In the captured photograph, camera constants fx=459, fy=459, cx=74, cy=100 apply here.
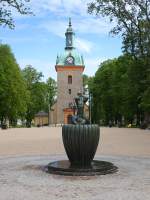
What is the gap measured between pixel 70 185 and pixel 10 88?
5441 cm

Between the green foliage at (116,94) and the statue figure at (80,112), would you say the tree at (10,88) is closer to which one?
the green foliage at (116,94)

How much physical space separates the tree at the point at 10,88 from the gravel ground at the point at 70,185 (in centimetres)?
4929

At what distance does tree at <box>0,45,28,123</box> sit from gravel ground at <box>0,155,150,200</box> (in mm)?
49294

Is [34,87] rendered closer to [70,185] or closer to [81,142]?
[81,142]

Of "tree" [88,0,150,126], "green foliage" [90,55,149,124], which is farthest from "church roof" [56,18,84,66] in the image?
"tree" [88,0,150,126]

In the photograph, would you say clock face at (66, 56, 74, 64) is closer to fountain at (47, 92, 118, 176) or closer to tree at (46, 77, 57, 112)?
tree at (46, 77, 57, 112)

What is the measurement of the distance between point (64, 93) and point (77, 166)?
8236 cm

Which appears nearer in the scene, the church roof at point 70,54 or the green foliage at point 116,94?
the green foliage at point 116,94

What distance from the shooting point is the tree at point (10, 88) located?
63.8 metres

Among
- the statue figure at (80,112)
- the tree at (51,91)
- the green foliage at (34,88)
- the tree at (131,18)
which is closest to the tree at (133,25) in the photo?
the tree at (131,18)

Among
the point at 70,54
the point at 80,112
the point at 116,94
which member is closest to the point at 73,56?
the point at 70,54

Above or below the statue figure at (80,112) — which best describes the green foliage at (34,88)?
above

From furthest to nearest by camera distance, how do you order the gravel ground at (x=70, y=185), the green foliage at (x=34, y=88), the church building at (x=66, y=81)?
the church building at (x=66, y=81) < the green foliage at (x=34, y=88) < the gravel ground at (x=70, y=185)

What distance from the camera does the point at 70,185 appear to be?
1109 cm
